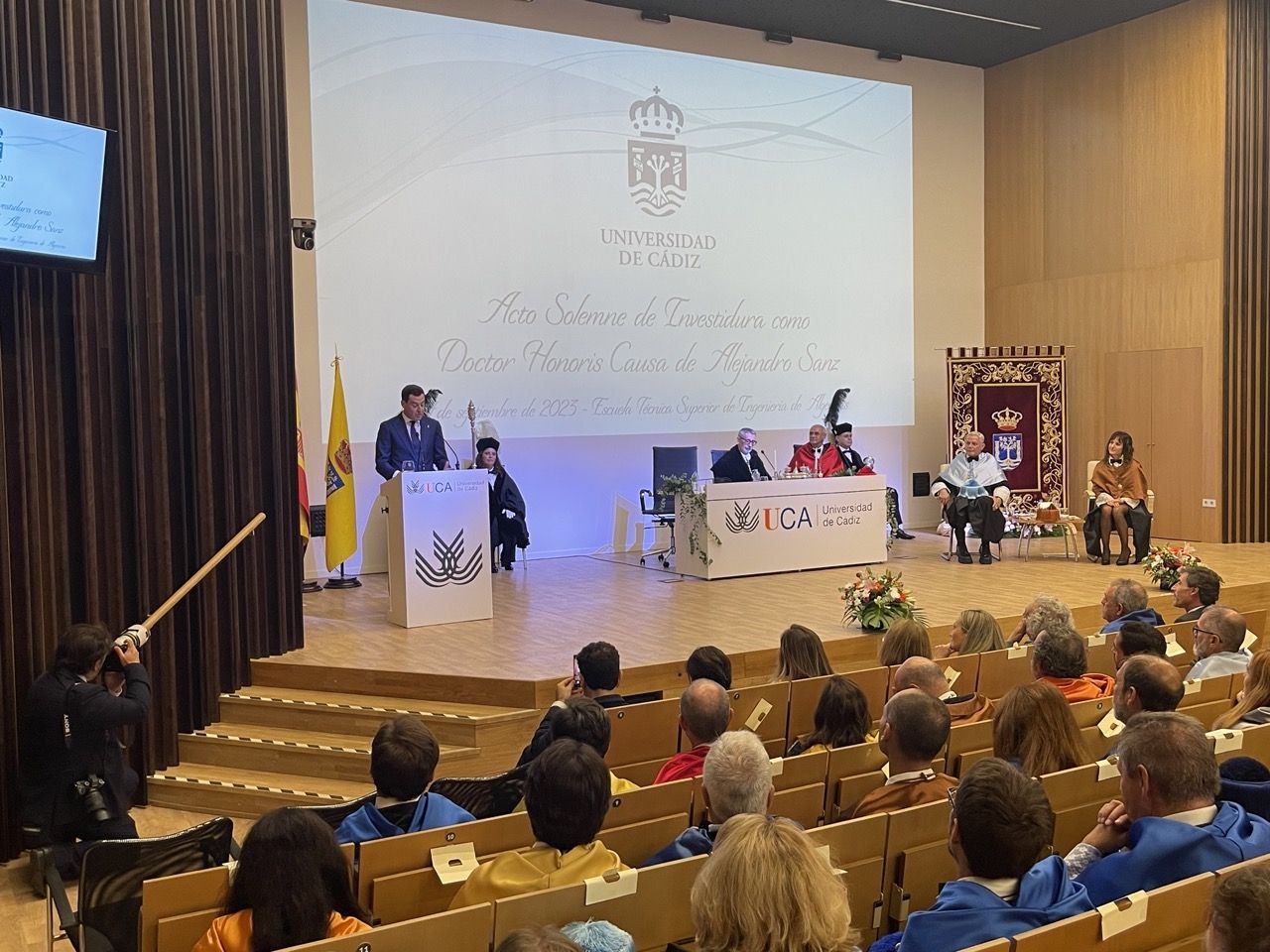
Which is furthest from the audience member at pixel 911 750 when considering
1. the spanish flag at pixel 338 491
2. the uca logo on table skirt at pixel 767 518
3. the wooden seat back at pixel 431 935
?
the spanish flag at pixel 338 491

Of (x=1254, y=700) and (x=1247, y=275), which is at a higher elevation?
(x=1247, y=275)

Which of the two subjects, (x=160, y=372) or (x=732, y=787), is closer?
(x=732, y=787)

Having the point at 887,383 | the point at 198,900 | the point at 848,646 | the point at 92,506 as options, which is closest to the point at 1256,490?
the point at 887,383

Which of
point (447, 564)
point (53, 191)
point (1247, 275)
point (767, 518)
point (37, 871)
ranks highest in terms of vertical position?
point (1247, 275)

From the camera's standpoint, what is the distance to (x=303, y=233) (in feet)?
23.0

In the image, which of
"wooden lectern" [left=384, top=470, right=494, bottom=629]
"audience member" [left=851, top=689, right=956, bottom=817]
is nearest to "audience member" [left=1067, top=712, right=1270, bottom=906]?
"audience member" [left=851, top=689, right=956, bottom=817]

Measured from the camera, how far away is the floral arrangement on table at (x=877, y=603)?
6793mm

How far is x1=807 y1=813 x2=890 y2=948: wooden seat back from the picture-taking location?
2.69 metres

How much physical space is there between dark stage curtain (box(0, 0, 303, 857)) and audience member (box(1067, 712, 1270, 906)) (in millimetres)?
4386

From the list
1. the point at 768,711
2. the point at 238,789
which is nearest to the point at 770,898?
the point at 768,711

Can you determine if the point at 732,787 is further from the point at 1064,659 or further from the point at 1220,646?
the point at 1220,646

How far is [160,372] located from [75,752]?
2068 mm

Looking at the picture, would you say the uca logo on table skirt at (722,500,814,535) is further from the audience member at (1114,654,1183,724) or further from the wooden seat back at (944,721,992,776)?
the audience member at (1114,654,1183,724)

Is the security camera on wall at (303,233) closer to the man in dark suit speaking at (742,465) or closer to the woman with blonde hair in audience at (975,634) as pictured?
the man in dark suit speaking at (742,465)
